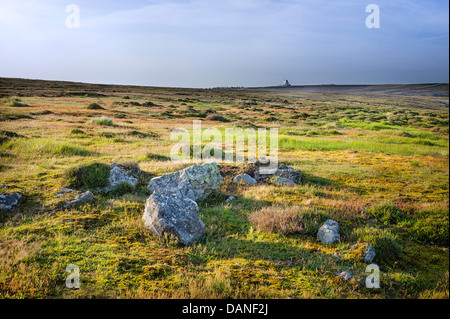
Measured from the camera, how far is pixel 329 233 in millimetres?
7297

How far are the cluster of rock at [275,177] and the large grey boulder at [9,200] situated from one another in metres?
8.33

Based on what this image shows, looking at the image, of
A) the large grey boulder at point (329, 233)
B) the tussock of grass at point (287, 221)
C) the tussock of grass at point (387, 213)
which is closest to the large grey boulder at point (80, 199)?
the tussock of grass at point (287, 221)

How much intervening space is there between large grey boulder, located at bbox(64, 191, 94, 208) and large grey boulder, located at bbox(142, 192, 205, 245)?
2944 millimetres

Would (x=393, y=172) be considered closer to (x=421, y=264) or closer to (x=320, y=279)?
(x=421, y=264)

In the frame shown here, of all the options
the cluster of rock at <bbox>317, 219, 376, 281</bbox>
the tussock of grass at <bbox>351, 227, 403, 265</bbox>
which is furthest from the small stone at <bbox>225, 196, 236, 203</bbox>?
the tussock of grass at <bbox>351, 227, 403, 265</bbox>

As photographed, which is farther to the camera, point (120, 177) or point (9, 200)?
point (120, 177)

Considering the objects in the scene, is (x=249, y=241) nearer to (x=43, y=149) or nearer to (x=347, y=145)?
(x=43, y=149)

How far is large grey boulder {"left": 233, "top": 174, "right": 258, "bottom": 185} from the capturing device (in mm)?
12594

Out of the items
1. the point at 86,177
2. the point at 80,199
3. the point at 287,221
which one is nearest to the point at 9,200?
the point at 80,199

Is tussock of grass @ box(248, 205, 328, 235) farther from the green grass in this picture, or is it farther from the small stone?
the green grass

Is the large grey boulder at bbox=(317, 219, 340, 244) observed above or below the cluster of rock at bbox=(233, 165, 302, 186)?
below

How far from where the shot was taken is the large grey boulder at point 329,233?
7207mm

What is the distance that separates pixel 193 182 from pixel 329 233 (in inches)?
210
